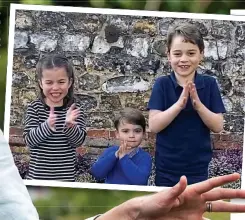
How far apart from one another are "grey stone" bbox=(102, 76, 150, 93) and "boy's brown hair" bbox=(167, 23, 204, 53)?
0.08 meters

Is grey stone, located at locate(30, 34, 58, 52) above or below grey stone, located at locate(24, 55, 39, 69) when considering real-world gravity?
above

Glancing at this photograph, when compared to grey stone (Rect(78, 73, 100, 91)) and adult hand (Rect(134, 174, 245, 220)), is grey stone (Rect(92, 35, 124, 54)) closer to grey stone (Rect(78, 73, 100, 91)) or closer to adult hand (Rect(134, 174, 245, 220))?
grey stone (Rect(78, 73, 100, 91))

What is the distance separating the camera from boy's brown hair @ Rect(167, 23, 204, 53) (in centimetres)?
104

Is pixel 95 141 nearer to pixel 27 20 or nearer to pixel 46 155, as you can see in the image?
pixel 46 155

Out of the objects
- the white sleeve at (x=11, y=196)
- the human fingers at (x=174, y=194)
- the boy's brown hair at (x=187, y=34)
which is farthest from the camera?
the boy's brown hair at (x=187, y=34)

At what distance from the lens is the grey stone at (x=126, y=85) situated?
1.04 metres

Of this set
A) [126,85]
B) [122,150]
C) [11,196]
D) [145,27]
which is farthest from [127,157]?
[11,196]

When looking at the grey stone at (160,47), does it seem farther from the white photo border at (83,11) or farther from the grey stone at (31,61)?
the grey stone at (31,61)

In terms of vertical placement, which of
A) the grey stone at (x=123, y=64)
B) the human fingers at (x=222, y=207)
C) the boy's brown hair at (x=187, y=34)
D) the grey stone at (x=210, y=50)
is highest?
the boy's brown hair at (x=187, y=34)

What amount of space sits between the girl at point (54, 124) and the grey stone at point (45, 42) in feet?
0.06

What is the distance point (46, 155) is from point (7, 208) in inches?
13.6

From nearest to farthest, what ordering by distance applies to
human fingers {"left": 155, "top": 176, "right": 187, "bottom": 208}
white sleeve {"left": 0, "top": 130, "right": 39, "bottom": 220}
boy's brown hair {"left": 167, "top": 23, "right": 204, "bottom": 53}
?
white sleeve {"left": 0, "top": 130, "right": 39, "bottom": 220} < human fingers {"left": 155, "top": 176, "right": 187, "bottom": 208} < boy's brown hair {"left": 167, "top": 23, "right": 204, "bottom": 53}

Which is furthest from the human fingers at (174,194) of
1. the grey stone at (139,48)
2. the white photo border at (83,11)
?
the grey stone at (139,48)


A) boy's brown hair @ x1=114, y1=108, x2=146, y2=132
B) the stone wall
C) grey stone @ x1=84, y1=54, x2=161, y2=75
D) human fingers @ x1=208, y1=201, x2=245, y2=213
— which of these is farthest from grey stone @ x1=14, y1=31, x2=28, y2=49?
human fingers @ x1=208, y1=201, x2=245, y2=213
